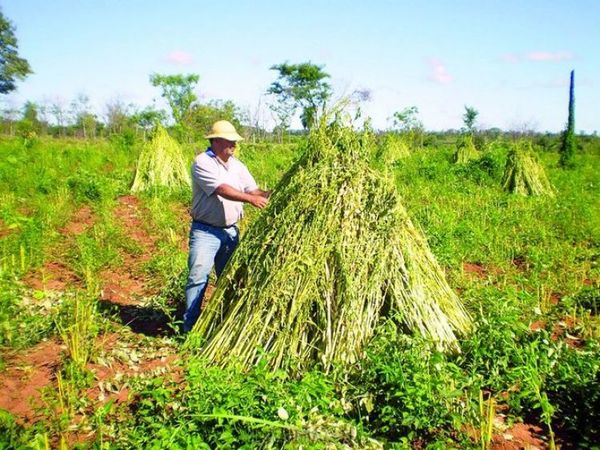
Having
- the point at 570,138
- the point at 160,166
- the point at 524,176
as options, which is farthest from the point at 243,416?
the point at 570,138

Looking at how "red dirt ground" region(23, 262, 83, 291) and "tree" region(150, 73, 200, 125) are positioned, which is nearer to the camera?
"red dirt ground" region(23, 262, 83, 291)

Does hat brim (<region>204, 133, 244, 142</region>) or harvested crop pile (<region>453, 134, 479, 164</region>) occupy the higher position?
harvested crop pile (<region>453, 134, 479, 164</region>)

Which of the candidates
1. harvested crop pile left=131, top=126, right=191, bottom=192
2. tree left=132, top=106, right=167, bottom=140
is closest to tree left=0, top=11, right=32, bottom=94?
tree left=132, top=106, right=167, bottom=140

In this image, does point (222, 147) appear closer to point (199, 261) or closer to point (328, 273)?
point (199, 261)

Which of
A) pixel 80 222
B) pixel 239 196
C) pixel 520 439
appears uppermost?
pixel 239 196

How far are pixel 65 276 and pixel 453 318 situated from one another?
4.29 metres

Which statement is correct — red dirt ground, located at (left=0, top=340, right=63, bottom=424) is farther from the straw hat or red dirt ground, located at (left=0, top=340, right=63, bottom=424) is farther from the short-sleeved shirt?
the straw hat

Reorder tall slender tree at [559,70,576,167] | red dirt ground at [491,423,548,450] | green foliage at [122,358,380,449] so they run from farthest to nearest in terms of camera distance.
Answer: tall slender tree at [559,70,576,167]
red dirt ground at [491,423,548,450]
green foliage at [122,358,380,449]

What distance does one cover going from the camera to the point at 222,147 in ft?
12.1

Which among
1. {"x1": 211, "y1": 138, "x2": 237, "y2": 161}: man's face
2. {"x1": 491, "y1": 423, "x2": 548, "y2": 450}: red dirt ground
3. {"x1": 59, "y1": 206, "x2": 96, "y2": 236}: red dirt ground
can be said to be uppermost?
{"x1": 211, "y1": 138, "x2": 237, "y2": 161}: man's face

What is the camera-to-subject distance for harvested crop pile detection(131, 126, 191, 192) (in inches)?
390

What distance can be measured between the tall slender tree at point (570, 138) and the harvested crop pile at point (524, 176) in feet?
22.6

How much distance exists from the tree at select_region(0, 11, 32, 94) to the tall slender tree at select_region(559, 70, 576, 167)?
4562 centimetres

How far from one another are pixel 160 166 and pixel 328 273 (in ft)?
Answer: 25.9
